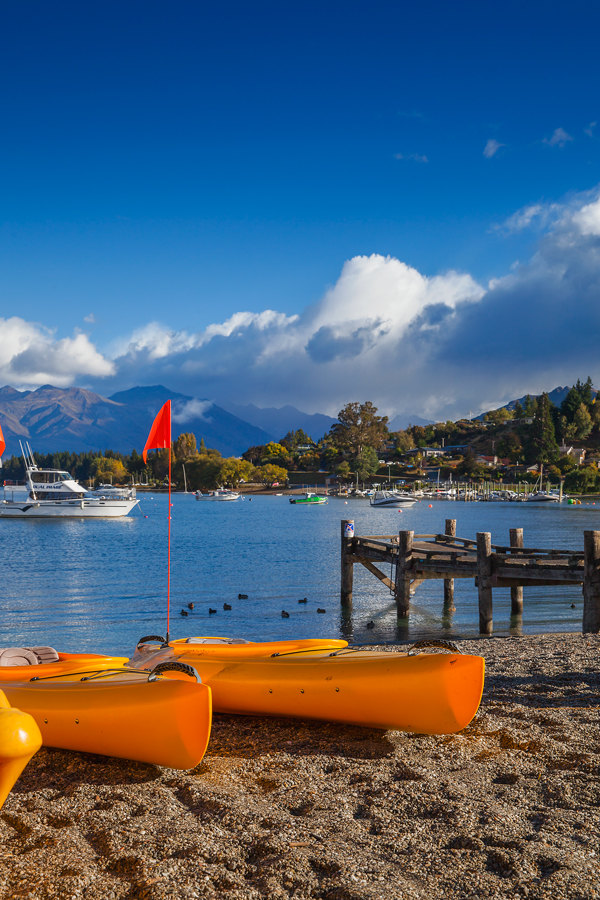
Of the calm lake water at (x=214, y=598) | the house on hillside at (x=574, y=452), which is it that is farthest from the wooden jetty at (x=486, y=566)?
the house on hillside at (x=574, y=452)

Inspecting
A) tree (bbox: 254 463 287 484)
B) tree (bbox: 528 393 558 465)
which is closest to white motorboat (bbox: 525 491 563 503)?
tree (bbox: 528 393 558 465)

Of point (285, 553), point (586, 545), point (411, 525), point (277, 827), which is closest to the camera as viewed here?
point (277, 827)

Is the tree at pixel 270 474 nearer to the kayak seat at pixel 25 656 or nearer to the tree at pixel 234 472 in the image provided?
the tree at pixel 234 472

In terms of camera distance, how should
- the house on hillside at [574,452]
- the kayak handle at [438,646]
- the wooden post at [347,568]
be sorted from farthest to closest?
1. the house on hillside at [574,452]
2. the wooden post at [347,568]
3. the kayak handle at [438,646]

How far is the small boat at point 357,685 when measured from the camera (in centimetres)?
702

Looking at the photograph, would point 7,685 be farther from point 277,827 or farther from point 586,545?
point 586,545

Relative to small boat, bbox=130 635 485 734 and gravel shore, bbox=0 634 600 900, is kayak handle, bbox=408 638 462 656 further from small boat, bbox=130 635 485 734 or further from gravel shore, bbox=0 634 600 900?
gravel shore, bbox=0 634 600 900

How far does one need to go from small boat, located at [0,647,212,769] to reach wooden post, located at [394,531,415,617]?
1259 centimetres

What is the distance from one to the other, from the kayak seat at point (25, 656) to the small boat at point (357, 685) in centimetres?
148

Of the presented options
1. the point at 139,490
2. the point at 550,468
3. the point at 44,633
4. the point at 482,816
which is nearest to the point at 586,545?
the point at 482,816

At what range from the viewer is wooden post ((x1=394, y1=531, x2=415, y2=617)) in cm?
1906

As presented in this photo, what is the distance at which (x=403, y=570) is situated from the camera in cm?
1923

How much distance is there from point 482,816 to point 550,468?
175 metres

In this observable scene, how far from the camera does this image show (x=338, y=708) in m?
7.46
